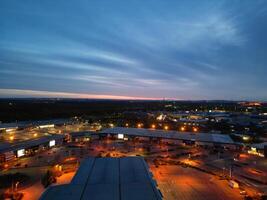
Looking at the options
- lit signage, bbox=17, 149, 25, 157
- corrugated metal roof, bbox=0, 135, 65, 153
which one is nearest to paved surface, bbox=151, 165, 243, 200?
corrugated metal roof, bbox=0, 135, 65, 153

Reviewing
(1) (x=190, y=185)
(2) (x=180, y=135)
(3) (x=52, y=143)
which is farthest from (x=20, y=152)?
(2) (x=180, y=135)

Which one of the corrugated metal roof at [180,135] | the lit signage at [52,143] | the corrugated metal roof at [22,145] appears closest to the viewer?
the corrugated metal roof at [22,145]

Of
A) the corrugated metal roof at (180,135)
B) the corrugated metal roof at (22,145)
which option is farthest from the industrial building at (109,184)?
the corrugated metal roof at (180,135)

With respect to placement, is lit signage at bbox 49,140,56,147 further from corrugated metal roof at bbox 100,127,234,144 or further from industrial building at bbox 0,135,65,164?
corrugated metal roof at bbox 100,127,234,144

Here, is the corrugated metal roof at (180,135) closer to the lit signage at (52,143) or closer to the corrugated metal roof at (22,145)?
the lit signage at (52,143)

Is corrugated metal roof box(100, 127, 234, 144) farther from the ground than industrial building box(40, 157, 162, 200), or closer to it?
closer to it

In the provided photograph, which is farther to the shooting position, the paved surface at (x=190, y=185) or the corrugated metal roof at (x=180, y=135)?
the corrugated metal roof at (x=180, y=135)

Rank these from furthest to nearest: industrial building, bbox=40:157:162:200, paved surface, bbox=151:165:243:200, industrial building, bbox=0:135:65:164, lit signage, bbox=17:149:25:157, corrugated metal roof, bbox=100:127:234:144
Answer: corrugated metal roof, bbox=100:127:234:144
lit signage, bbox=17:149:25:157
industrial building, bbox=0:135:65:164
paved surface, bbox=151:165:243:200
industrial building, bbox=40:157:162:200

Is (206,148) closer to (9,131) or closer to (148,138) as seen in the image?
(148,138)

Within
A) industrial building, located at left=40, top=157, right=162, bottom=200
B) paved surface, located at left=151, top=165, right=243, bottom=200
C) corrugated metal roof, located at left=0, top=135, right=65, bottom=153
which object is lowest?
paved surface, located at left=151, top=165, right=243, bottom=200
